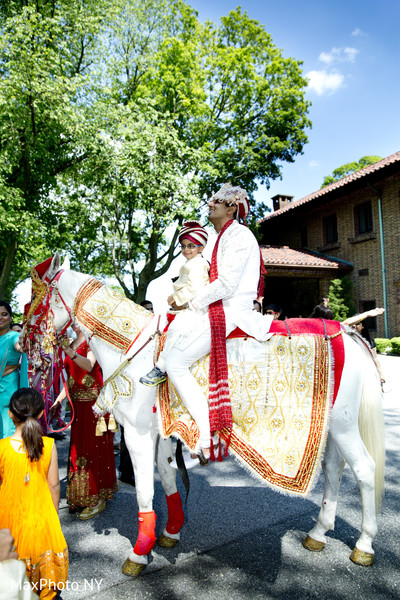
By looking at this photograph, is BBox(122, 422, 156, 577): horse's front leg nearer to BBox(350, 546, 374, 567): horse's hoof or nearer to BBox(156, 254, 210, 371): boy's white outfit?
BBox(156, 254, 210, 371): boy's white outfit

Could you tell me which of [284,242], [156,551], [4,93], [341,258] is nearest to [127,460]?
[156,551]

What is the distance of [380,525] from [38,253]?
1093 cm

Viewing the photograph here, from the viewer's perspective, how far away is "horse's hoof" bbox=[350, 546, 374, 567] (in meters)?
2.81

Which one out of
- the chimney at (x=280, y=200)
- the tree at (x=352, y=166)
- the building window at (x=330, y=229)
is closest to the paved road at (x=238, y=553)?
the building window at (x=330, y=229)

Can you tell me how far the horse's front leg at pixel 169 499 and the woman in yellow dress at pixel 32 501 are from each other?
106 centimetres

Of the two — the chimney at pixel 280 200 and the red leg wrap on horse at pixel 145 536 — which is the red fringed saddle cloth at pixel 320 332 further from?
the chimney at pixel 280 200

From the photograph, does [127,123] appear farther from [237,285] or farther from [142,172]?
[237,285]

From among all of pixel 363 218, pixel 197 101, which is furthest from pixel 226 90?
pixel 363 218

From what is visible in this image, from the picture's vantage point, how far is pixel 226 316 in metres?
2.72

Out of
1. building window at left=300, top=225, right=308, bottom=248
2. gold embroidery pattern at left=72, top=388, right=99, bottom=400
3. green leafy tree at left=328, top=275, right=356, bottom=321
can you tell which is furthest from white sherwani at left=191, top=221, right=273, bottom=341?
building window at left=300, top=225, right=308, bottom=248

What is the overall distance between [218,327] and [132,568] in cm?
183

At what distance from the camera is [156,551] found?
3.07m

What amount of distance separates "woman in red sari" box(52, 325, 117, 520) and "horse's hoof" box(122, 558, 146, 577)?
0.97 metres

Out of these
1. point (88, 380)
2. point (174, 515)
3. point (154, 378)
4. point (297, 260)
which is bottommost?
point (174, 515)
